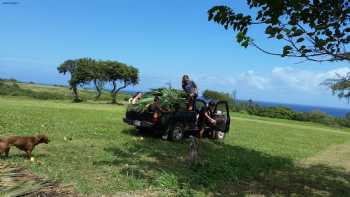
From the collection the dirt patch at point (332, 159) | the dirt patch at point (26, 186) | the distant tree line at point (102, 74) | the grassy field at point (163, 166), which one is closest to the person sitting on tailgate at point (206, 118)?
the grassy field at point (163, 166)

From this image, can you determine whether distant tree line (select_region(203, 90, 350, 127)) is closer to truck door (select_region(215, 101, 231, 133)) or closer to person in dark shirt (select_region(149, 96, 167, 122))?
truck door (select_region(215, 101, 231, 133))

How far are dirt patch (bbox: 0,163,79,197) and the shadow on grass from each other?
1806mm

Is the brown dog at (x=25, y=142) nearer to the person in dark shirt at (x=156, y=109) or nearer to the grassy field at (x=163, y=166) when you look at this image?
the grassy field at (x=163, y=166)

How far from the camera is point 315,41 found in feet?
26.0

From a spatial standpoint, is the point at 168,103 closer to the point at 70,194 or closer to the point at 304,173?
the point at 304,173

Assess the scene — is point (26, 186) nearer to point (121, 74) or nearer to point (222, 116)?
point (222, 116)

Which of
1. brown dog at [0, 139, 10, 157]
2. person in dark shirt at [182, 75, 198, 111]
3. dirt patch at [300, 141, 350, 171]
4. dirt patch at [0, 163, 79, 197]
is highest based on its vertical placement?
person in dark shirt at [182, 75, 198, 111]

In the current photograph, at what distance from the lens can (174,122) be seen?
1434cm

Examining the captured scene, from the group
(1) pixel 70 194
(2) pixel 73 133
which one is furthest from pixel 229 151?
(1) pixel 70 194

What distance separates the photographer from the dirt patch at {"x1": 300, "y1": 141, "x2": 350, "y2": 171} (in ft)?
46.9

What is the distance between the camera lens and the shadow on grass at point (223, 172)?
8.84 m

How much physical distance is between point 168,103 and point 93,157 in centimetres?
486

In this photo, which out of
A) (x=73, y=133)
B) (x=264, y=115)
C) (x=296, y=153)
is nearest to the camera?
(x=73, y=133)

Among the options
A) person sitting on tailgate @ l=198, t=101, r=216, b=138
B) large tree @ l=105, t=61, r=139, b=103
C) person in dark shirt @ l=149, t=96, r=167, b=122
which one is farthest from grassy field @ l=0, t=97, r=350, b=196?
large tree @ l=105, t=61, r=139, b=103
